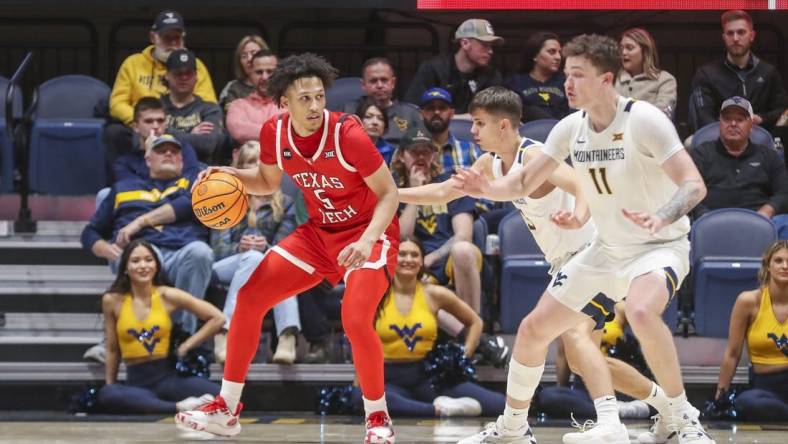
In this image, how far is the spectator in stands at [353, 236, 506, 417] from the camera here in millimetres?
7867

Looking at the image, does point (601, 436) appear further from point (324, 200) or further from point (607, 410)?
point (324, 200)

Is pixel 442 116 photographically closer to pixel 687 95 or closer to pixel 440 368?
pixel 440 368

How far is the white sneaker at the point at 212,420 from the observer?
19.1ft

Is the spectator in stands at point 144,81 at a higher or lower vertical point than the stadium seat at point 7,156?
higher

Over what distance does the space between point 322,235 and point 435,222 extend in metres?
2.73

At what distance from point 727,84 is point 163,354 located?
15.3ft

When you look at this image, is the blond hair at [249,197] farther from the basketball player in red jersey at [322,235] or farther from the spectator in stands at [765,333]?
the spectator in stands at [765,333]

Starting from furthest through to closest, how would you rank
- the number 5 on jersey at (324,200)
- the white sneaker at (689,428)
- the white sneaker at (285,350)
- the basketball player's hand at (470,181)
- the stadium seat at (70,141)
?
the stadium seat at (70,141), the white sneaker at (285,350), the number 5 on jersey at (324,200), the basketball player's hand at (470,181), the white sneaker at (689,428)

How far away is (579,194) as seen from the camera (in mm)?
5645

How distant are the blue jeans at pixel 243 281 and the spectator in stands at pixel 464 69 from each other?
224 cm

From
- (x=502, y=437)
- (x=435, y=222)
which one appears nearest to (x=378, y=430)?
(x=502, y=437)

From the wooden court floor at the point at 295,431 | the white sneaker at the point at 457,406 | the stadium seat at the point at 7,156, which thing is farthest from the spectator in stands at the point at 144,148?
the white sneaker at the point at 457,406

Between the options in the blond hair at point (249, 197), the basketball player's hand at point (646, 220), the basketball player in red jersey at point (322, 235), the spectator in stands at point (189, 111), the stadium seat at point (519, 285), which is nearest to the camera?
the basketball player's hand at point (646, 220)

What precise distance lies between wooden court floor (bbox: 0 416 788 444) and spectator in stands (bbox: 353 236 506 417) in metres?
0.35
